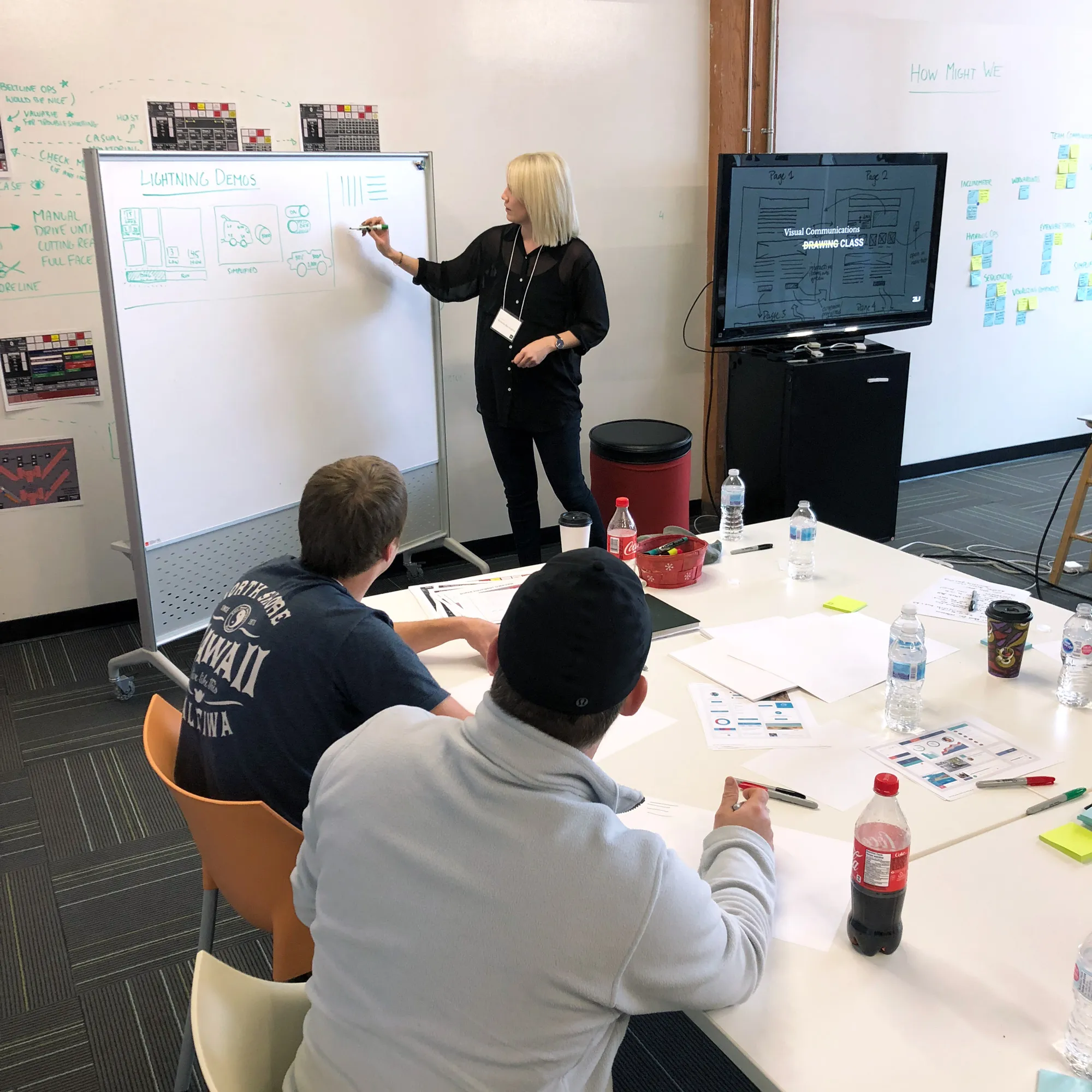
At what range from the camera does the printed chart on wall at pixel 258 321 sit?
3.05m

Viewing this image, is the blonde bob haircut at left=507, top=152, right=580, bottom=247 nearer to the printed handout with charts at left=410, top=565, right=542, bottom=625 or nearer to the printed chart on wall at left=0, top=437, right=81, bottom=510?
the printed handout with charts at left=410, top=565, right=542, bottom=625

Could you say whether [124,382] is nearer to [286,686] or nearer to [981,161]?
[286,686]

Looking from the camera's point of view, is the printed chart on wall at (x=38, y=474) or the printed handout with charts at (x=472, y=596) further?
the printed chart on wall at (x=38, y=474)

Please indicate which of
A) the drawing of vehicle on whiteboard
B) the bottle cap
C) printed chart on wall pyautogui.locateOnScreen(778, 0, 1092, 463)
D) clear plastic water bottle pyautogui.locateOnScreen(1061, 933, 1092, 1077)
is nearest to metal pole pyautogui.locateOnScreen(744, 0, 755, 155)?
printed chart on wall pyautogui.locateOnScreen(778, 0, 1092, 463)

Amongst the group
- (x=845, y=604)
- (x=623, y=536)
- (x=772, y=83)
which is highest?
(x=772, y=83)

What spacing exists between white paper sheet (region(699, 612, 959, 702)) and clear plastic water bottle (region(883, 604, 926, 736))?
10 cm

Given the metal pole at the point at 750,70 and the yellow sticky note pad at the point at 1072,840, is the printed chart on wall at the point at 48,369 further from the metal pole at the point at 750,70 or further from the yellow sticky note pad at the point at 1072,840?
the yellow sticky note pad at the point at 1072,840

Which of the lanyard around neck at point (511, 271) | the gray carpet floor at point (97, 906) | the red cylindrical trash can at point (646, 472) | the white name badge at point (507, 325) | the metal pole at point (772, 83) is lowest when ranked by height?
the gray carpet floor at point (97, 906)

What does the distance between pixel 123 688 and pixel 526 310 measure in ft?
6.10

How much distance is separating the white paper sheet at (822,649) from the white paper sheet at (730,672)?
0.02 m

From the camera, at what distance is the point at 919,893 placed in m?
1.33

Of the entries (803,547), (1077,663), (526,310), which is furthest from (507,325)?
(1077,663)

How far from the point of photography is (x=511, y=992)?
0.96 meters

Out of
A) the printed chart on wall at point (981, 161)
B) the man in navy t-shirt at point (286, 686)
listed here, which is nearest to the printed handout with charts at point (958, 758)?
the man in navy t-shirt at point (286, 686)
